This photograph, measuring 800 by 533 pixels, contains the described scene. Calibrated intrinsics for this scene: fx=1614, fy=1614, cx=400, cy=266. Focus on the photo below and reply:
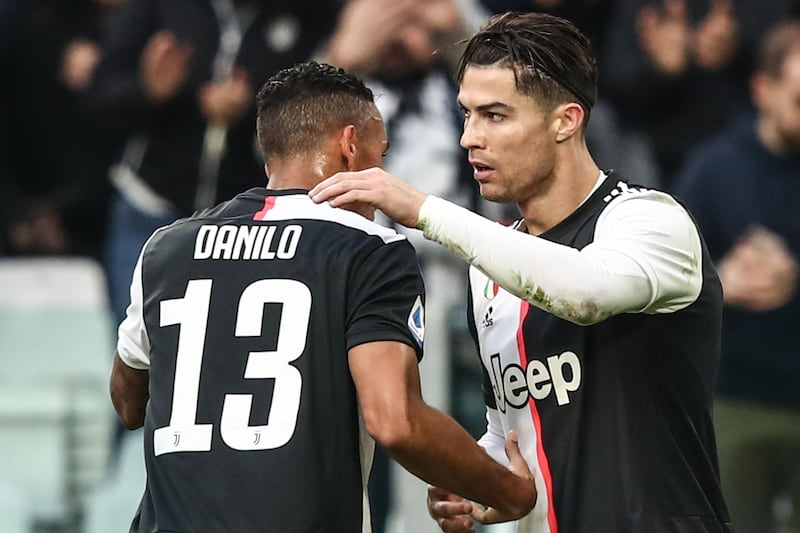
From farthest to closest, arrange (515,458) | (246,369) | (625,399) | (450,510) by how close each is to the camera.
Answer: (450,510) → (515,458) → (625,399) → (246,369)

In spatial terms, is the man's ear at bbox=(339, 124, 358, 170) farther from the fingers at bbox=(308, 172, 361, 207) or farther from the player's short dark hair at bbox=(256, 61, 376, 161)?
the fingers at bbox=(308, 172, 361, 207)

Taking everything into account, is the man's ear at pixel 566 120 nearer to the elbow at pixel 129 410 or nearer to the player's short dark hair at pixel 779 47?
the elbow at pixel 129 410

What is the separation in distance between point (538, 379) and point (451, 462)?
0.36m

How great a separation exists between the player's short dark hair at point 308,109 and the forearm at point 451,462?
68cm

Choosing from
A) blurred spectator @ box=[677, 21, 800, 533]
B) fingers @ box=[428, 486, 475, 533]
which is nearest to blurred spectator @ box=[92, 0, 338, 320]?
blurred spectator @ box=[677, 21, 800, 533]

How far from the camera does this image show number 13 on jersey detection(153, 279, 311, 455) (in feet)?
11.1

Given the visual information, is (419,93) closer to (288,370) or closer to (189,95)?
(189,95)

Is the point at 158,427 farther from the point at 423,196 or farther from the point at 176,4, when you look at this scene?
the point at 176,4

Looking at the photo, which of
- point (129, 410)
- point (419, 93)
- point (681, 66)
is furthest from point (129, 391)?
point (681, 66)

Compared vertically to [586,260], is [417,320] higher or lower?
lower

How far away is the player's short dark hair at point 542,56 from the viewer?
3707 mm

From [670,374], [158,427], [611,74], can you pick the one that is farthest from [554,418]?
[611,74]

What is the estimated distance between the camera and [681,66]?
6719mm

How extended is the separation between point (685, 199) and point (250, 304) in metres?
3.27
